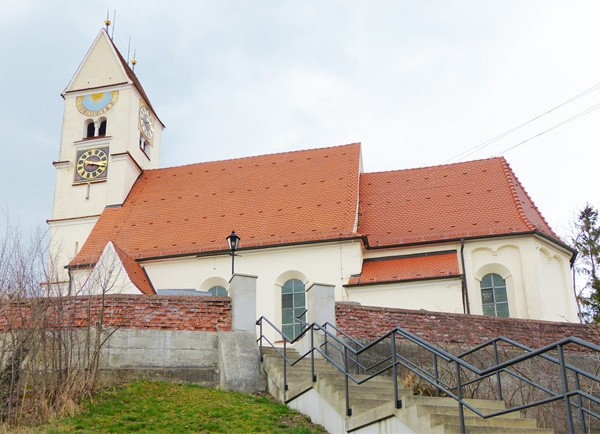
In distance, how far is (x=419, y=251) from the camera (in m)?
26.0

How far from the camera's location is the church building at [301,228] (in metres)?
24.7

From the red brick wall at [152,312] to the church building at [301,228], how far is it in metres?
6.98

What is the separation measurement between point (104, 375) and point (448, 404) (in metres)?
7.50

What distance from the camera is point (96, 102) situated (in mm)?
34281

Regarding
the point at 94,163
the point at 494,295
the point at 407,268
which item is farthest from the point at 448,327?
the point at 94,163

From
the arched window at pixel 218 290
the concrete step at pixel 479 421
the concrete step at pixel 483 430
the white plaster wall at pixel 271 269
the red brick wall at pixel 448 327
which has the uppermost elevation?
the white plaster wall at pixel 271 269

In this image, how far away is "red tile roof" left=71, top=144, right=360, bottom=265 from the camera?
2692cm

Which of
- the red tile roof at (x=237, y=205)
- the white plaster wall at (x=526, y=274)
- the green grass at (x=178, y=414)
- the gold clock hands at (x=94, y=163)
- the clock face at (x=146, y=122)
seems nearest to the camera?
the green grass at (x=178, y=414)

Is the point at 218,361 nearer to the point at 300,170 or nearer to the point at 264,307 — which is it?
the point at 264,307

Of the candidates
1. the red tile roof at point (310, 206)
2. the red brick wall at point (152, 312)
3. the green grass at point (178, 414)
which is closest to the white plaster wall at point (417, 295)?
the red tile roof at point (310, 206)

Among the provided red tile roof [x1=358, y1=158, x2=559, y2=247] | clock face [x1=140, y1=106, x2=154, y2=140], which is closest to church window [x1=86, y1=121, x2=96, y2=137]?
clock face [x1=140, y1=106, x2=154, y2=140]

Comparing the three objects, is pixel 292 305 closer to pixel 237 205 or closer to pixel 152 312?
pixel 237 205

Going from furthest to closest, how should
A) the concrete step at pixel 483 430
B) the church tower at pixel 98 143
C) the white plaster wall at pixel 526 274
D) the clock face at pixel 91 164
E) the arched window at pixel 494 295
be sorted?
the clock face at pixel 91 164 < the church tower at pixel 98 143 < the arched window at pixel 494 295 < the white plaster wall at pixel 526 274 < the concrete step at pixel 483 430

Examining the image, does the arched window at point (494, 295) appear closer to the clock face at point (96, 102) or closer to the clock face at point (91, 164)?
the clock face at point (91, 164)
